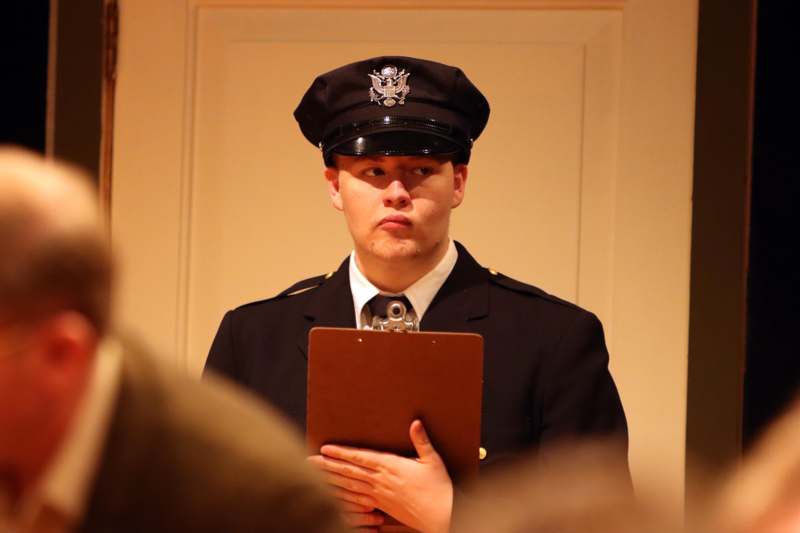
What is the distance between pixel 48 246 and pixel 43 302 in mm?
33

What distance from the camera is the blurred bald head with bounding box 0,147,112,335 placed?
623mm

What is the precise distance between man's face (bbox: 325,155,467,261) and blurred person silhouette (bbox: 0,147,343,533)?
74 cm

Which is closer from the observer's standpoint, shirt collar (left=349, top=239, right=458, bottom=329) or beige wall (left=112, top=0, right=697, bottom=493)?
shirt collar (left=349, top=239, right=458, bottom=329)

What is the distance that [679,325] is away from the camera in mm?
2020

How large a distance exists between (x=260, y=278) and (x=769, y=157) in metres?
0.98

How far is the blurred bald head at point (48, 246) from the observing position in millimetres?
623

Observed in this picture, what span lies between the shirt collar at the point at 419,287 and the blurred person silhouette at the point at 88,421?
782 millimetres

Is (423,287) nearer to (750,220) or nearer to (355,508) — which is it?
(355,508)

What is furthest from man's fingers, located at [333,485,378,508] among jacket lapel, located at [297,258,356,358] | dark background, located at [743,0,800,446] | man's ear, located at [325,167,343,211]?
dark background, located at [743,0,800,446]

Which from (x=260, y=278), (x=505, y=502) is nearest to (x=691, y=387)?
(x=260, y=278)

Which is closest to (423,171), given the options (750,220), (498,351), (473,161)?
(498,351)

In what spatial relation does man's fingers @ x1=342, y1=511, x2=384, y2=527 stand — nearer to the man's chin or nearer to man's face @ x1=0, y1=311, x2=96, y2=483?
the man's chin

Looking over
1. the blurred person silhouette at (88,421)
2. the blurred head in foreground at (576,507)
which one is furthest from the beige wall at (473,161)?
the blurred head in foreground at (576,507)

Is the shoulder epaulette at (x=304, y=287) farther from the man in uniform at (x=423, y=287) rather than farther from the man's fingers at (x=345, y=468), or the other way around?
the man's fingers at (x=345, y=468)
